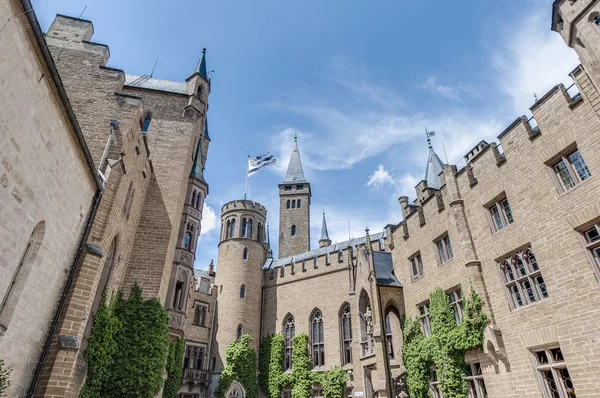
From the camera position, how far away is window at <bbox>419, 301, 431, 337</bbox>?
50.2 ft

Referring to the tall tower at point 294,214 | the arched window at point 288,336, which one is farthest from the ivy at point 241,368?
the tall tower at point 294,214

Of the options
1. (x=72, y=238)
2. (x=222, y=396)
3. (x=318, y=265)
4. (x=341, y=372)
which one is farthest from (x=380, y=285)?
(x=222, y=396)

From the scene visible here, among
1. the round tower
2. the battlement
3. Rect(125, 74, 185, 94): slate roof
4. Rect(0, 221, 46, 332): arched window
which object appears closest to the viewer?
Rect(0, 221, 46, 332): arched window

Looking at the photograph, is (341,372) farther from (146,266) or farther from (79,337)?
(79,337)

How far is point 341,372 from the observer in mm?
23703

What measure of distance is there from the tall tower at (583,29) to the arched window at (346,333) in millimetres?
20664

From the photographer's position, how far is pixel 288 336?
2831 cm

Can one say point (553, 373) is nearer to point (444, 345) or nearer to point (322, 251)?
point (444, 345)

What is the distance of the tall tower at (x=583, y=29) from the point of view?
32.2 ft

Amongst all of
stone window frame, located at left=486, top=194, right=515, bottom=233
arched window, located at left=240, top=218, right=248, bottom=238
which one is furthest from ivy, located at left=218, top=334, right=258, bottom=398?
stone window frame, located at left=486, top=194, right=515, bottom=233

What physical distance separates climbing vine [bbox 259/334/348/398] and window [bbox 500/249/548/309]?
50.0 ft

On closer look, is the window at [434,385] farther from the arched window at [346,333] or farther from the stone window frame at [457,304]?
the arched window at [346,333]

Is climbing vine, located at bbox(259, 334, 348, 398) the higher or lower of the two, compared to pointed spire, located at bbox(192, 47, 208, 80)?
lower

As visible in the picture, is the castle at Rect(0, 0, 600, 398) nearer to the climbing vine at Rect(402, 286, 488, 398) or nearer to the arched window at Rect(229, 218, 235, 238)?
the climbing vine at Rect(402, 286, 488, 398)
